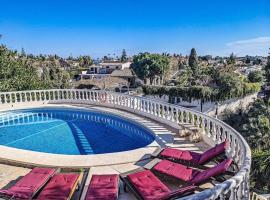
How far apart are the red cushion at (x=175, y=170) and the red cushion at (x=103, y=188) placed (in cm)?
130

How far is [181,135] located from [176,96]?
33.1 metres

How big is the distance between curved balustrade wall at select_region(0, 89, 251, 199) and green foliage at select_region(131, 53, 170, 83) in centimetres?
4423

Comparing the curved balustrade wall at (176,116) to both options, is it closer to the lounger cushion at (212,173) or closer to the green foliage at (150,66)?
the lounger cushion at (212,173)

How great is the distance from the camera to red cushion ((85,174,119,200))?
627 centimetres

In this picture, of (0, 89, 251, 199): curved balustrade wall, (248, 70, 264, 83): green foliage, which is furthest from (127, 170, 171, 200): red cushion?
(248, 70, 264, 83): green foliage

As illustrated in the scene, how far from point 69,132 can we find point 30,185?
8.50 metres

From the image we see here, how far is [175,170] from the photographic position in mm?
7660

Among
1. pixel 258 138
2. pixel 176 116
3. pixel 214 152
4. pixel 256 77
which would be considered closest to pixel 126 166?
pixel 214 152

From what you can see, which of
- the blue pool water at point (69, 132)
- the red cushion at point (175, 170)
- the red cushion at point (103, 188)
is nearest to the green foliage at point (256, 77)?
the blue pool water at point (69, 132)

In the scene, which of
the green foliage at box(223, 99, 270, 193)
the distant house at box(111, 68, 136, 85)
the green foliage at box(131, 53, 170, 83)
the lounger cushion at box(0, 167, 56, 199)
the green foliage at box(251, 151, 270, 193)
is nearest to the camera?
the lounger cushion at box(0, 167, 56, 199)

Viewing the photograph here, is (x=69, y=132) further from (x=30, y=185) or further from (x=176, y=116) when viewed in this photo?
(x=30, y=185)

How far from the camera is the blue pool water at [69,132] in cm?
1244

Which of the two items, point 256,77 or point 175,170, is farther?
point 256,77

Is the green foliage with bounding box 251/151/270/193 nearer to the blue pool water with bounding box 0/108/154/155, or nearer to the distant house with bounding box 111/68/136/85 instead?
the blue pool water with bounding box 0/108/154/155
